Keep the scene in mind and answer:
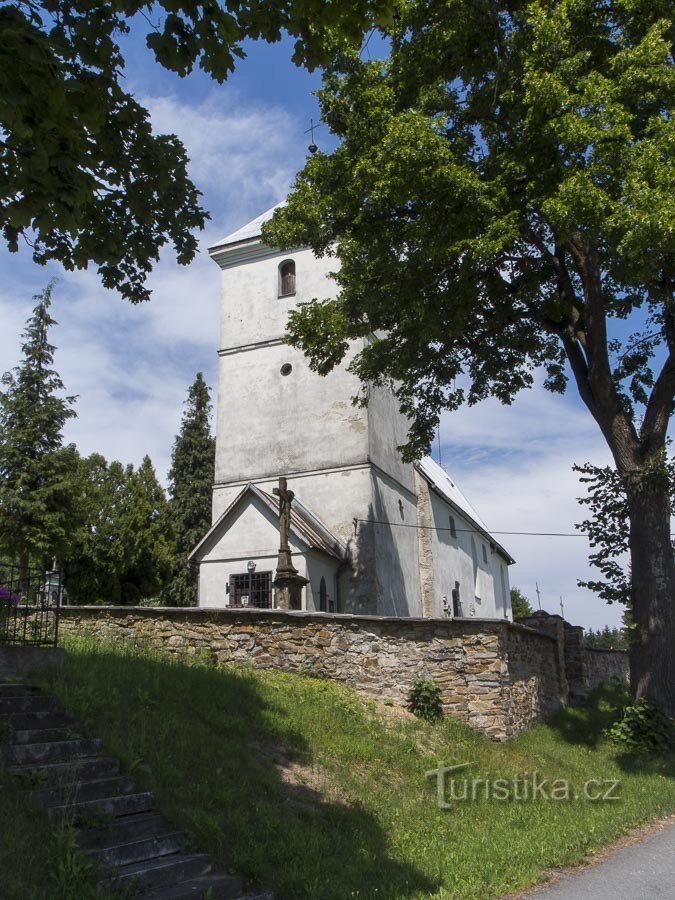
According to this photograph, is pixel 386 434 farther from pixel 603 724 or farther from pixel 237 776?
pixel 237 776

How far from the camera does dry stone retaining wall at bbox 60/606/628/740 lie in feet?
41.6

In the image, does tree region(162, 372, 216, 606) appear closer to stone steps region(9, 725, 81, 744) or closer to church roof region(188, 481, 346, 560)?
church roof region(188, 481, 346, 560)

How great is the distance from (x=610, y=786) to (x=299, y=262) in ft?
61.0

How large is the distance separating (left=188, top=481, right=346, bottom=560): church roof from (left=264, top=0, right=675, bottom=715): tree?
20.3 ft

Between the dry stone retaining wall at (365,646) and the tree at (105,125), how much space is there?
7884 mm

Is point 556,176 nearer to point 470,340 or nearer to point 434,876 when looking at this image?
point 470,340

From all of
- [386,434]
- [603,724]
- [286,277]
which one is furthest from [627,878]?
[286,277]

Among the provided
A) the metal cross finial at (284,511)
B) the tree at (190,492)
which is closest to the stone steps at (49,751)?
the metal cross finial at (284,511)

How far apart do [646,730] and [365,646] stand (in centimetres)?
482

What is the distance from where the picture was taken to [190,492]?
35.2 m

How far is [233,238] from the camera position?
25797 millimetres

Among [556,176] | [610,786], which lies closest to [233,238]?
[556,176]

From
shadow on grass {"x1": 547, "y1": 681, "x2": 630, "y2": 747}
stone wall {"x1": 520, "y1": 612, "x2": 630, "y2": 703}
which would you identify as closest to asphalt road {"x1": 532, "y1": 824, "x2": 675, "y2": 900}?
shadow on grass {"x1": 547, "y1": 681, "x2": 630, "y2": 747}

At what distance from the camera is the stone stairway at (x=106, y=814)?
537 cm
